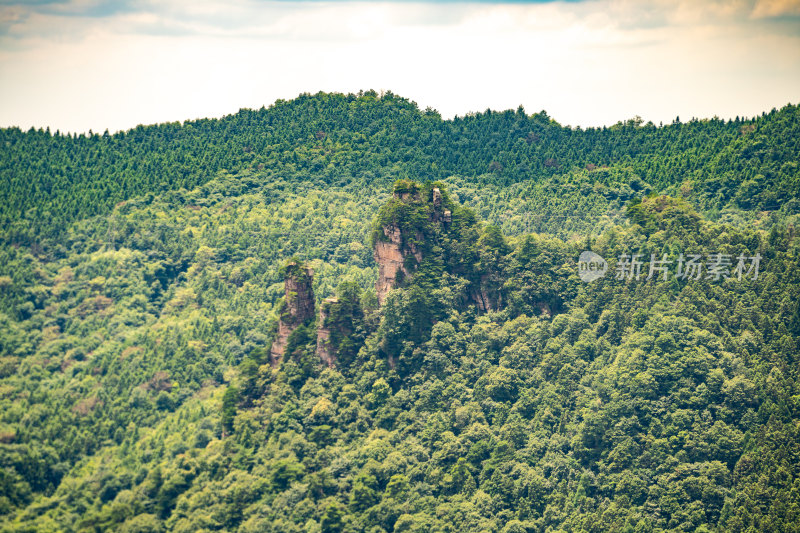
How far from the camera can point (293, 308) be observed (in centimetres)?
6944

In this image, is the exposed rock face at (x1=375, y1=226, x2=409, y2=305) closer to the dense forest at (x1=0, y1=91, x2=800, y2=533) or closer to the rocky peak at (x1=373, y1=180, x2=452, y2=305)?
the rocky peak at (x1=373, y1=180, x2=452, y2=305)

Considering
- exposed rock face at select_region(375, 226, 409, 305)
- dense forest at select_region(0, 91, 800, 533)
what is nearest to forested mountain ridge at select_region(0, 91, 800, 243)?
dense forest at select_region(0, 91, 800, 533)

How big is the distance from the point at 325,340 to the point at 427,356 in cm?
585

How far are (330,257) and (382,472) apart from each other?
36.1 meters

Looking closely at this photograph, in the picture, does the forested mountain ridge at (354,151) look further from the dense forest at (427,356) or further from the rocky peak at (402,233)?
the rocky peak at (402,233)

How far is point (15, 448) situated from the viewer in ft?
236

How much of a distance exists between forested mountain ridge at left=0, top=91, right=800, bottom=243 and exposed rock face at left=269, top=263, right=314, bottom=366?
3030 centimetres

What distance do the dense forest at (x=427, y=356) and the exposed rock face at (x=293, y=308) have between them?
422mm

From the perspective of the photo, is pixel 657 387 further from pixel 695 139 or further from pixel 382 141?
pixel 382 141

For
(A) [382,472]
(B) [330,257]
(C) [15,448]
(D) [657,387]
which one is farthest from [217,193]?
(D) [657,387]

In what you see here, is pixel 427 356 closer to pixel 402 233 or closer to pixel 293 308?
pixel 402 233

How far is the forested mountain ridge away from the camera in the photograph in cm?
9225

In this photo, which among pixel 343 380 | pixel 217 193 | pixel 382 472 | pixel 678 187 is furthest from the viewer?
pixel 217 193

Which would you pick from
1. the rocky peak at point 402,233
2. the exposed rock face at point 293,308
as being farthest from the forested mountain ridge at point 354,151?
the exposed rock face at point 293,308
